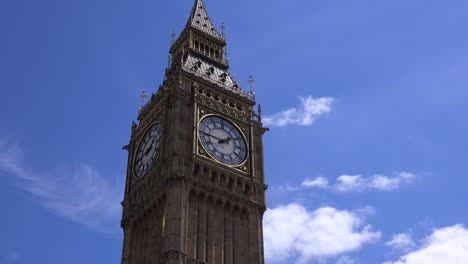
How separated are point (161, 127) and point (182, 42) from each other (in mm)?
18174

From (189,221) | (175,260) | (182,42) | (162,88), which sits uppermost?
(182,42)

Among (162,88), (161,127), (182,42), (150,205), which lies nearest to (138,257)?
(150,205)

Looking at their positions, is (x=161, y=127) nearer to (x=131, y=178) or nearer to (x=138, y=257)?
(x=131, y=178)

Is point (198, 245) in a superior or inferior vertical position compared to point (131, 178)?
inferior

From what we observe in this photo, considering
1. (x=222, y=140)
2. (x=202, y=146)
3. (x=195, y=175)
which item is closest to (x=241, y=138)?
(x=222, y=140)

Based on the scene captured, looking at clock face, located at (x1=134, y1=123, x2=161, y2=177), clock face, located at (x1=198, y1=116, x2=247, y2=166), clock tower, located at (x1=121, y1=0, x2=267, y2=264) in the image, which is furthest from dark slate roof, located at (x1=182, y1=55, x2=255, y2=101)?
clock face, located at (x1=134, y1=123, x2=161, y2=177)

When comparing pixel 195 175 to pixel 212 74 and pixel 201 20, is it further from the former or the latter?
pixel 201 20

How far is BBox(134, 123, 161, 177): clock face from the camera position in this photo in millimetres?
79125

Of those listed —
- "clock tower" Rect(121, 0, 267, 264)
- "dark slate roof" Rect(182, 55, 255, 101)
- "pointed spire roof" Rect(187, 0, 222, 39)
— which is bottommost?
"clock tower" Rect(121, 0, 267, 264)

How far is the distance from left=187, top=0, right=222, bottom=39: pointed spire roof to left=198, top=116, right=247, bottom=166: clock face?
59.4ft

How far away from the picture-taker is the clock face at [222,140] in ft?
255

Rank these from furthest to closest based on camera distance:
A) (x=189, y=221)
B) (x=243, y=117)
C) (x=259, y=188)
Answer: (x=243, y=117)
(x=259, y=188)
(x=189, y=221)

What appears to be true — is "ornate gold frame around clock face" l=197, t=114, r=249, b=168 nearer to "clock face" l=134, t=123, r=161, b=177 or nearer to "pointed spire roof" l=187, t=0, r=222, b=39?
"clock face" l=134, t=123, r=161, b=177

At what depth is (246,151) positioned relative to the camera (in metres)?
80.6
